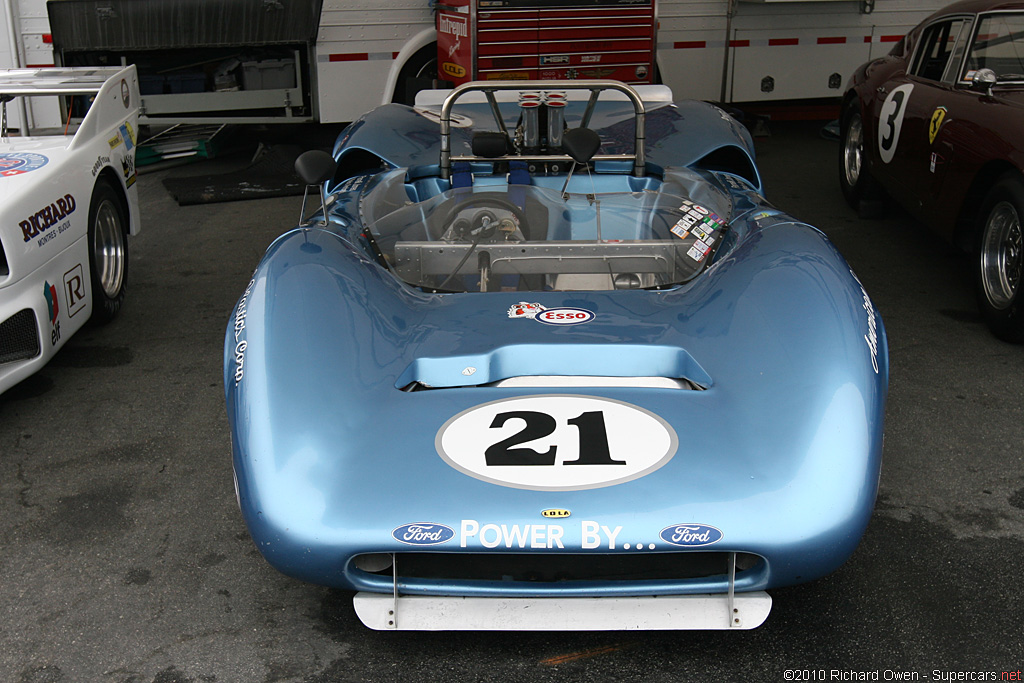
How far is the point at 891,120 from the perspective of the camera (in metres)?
5.21

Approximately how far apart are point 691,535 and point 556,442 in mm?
347

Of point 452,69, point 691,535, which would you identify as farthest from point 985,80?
point 452,69

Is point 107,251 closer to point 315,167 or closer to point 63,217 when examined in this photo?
point 63,217

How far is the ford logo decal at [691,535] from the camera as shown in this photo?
181cm

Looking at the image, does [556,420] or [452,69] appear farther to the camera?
[452,69]

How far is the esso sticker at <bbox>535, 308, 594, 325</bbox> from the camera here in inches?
93.5

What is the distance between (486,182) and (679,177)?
69 centimetres

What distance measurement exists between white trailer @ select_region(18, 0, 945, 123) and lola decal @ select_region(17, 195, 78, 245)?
11.9 ft

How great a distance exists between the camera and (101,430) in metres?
3.29

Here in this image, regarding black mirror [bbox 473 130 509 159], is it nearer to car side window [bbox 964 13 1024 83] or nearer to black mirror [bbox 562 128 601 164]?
black mirror [bbox 562 128 601 164]

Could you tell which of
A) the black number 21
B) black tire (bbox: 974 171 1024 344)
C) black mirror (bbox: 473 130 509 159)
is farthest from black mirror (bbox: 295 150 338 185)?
black tire (bbox: 974 171 1024 344)

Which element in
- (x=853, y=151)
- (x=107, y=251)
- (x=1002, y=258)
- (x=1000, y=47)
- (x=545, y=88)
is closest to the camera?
(x=545, y=88)

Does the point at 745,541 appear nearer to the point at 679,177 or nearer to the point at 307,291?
the point at 307,291

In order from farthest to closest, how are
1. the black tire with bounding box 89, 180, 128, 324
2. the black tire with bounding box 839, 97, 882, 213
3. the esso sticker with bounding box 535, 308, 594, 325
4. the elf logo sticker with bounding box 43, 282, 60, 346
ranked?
1. the black tire with bounding box 839, 97, 882, 213
2. the black tire with bounding box 89, 180, 128, 324
3. the elf logo sticker with bounding box 43, 282, 60, 346
4. the esso sticker with bounding box 535, 308, 594, 325
